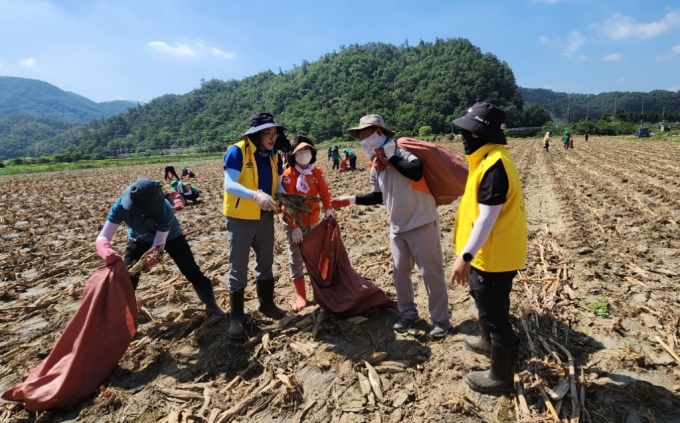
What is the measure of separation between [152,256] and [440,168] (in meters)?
2.83

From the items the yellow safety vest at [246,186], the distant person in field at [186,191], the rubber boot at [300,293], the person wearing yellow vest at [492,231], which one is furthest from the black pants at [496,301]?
the distant person in field at [186,191]

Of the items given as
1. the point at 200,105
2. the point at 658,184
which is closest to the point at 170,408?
the point at 658,184

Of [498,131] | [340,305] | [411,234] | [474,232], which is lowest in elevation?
[340,305]

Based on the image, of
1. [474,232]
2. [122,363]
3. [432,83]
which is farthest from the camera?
[432,83]

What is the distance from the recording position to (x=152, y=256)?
3.72 meters

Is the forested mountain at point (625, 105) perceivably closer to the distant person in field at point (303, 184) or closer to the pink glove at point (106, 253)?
the distant person in field at point (303, 184)

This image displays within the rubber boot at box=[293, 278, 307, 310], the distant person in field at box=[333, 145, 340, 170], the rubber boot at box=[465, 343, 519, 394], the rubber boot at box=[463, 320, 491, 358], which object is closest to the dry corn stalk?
the rubber boot at box=[293, 278, 307, 310]

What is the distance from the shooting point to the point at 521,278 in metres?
5.03

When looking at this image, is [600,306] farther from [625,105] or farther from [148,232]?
[625,105]

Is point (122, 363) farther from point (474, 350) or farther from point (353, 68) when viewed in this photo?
point (353, 68)

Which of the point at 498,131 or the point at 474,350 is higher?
the point at 498,131

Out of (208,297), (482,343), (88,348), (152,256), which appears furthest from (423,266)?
(88,348)

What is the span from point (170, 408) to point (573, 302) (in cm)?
420

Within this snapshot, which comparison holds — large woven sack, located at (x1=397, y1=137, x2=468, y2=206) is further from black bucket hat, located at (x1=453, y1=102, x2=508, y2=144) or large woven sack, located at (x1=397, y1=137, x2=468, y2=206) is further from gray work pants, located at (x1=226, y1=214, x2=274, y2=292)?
gray work pants, located at (x1=226, y1=214, x2=274, y2=292)
